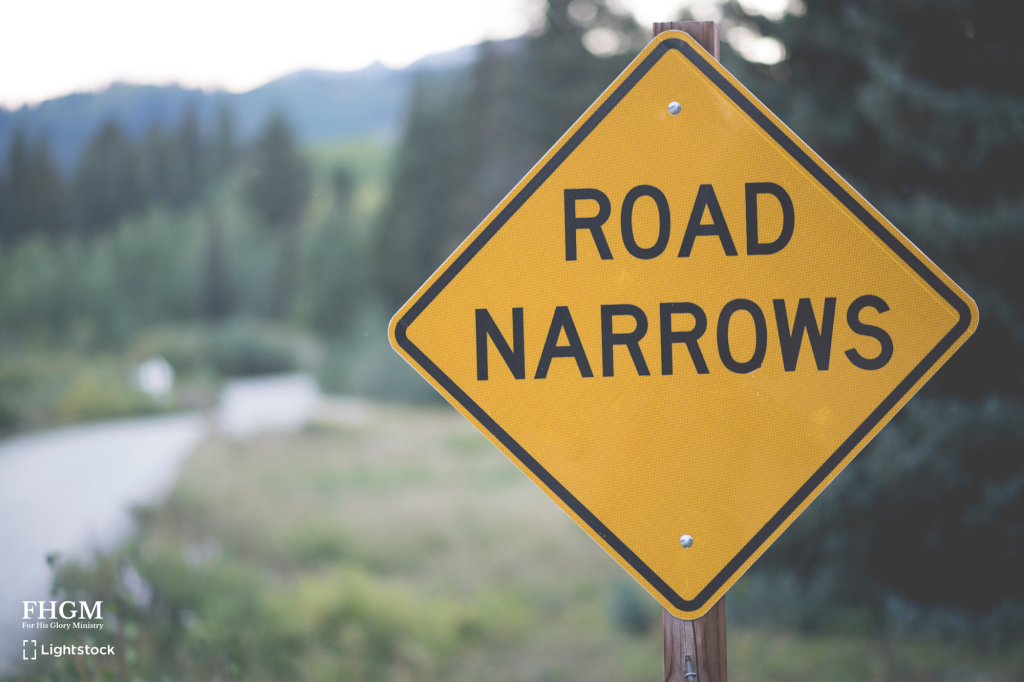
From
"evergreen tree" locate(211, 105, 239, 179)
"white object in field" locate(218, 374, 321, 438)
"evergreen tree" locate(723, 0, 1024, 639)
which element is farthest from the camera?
"evergreen tree" locate(211, 105, 239, 179)

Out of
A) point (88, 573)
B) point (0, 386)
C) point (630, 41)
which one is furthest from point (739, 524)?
point (630, 41)

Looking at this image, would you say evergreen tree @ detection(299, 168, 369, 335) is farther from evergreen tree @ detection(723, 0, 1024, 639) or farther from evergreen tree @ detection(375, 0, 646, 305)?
evergreen tree @ detection(723, 0, 1024, 639)

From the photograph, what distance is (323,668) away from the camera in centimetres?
396

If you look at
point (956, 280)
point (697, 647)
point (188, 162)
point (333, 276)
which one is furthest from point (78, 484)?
point (333, 276)

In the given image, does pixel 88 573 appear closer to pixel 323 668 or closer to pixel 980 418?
pixel 323 668

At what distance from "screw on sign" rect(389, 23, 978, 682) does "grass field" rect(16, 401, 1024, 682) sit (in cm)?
210

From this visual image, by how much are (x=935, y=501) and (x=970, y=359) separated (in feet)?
3.39

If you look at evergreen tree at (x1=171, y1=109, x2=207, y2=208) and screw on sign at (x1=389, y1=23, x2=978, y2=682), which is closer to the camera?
screw on sign at (x1=389, y1=23, x2=978, y2=682)

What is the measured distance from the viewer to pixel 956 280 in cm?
407

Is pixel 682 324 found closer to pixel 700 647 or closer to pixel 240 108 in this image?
pixel 700 647

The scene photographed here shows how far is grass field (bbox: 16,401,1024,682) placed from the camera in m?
3.92

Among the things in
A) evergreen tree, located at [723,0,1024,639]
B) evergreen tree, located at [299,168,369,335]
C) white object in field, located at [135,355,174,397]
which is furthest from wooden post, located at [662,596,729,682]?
evergreen tree, located at [299,168,369,335]

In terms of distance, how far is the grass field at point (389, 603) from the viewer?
12.9ft

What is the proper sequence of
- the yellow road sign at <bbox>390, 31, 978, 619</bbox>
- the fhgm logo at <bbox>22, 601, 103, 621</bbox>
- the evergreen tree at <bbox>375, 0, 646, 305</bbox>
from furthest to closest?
the evergreen tree at <bbox>375, 0, 646, 305</bbox> → the fhgm logo at <bbox>22, 601, 103, 621</bbox> → the yellow road sign at <bbox>390, 31, 978, 619</bbox>
